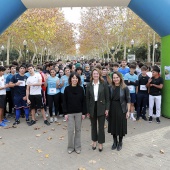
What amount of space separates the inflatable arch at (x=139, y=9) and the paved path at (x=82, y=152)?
2.25 m

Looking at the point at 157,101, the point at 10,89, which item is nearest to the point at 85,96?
the point at 157,101

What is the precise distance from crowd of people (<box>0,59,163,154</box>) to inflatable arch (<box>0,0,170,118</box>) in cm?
78

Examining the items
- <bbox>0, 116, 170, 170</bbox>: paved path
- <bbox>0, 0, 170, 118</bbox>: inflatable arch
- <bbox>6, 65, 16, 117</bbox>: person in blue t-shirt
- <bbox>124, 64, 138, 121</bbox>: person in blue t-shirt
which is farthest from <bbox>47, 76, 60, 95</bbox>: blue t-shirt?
<bbox>124, 64, 138, 121</bbox>: person in blue t-shirt

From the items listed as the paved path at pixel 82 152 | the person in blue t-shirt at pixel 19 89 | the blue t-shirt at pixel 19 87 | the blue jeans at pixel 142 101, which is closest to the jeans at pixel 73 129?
the paved path at pixel 82 152

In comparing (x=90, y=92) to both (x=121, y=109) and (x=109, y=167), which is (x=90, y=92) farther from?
(x=109, y=167)

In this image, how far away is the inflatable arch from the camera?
6.88 meters

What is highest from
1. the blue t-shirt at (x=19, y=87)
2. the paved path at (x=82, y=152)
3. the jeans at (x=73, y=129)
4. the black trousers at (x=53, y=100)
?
the blue t-shirt at (x=19, y=87)

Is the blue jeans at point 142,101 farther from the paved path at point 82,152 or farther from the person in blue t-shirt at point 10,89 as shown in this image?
the person in blue t-shirt at point 10,89

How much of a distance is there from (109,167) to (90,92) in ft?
5.32

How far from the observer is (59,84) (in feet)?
25.3

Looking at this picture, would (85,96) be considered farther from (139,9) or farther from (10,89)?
(10,89)

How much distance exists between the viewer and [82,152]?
5.20 metres

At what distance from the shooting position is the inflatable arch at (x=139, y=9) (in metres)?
6.88

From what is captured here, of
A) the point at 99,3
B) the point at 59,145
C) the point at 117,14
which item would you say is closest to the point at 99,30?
the point at 117,14
